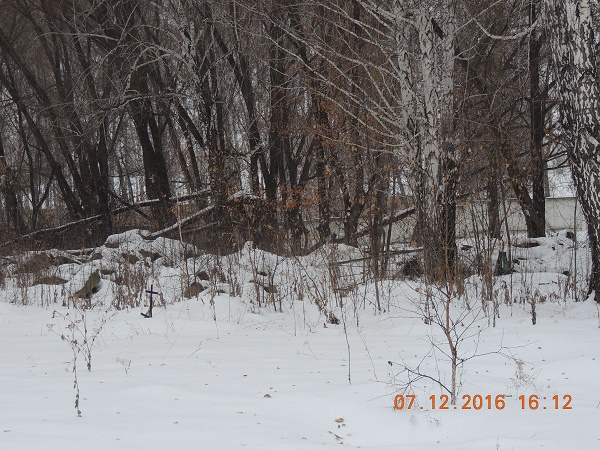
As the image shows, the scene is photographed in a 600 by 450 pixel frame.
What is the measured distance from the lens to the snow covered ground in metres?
3.52

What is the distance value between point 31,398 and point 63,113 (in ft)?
43.0

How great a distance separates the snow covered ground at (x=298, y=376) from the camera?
3.52 meters

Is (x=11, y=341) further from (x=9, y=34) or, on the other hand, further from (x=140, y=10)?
(x=9, y=34)
